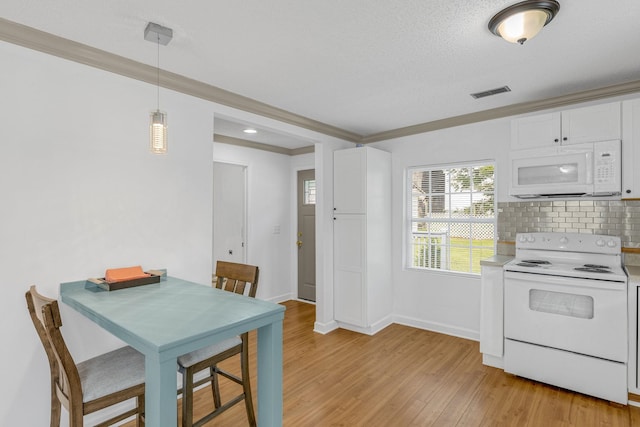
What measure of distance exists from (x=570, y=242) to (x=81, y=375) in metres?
3.71

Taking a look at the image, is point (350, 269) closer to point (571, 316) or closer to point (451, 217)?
point (451, 217)

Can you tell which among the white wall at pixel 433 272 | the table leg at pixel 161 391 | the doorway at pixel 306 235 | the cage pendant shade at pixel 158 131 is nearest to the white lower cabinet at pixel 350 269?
the white wall at pixel 433 272

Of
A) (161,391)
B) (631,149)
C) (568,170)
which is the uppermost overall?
(631,149)

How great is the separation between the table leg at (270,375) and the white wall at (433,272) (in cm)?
270

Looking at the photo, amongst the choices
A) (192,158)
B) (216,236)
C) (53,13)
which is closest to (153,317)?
(192,158)

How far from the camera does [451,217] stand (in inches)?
155

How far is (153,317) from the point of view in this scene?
Result: 1598 millimetres

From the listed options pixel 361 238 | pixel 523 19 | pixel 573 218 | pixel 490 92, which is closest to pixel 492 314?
pixel 573 218

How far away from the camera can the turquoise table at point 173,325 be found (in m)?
1.32

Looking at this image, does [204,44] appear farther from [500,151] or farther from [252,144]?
[500,151]

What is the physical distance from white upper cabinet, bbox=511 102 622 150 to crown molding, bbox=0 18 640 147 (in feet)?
0.85

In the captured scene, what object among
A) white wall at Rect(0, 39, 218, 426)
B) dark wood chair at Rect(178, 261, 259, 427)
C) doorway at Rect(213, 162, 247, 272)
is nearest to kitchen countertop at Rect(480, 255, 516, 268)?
dark wood chair at Rect(178, 261, 259, 427)

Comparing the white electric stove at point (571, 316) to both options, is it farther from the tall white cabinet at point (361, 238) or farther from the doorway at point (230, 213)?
the doorway at point (230, 213)

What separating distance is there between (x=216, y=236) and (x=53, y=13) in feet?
10.6
